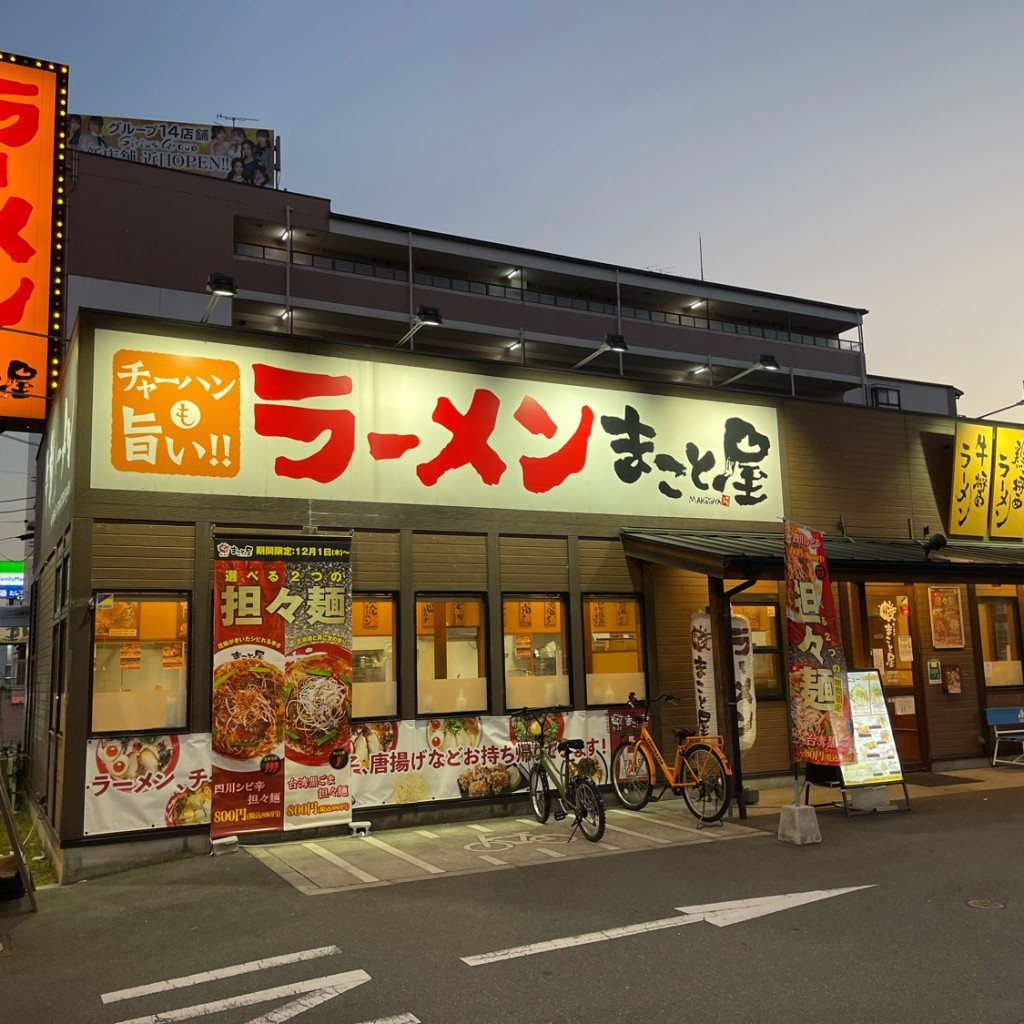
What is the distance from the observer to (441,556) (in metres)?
12.4

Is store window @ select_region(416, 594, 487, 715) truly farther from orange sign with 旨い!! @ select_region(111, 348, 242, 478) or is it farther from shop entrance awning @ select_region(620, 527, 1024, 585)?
orange sign with 旨い!! @ select_region(111, 348, 242, 478)

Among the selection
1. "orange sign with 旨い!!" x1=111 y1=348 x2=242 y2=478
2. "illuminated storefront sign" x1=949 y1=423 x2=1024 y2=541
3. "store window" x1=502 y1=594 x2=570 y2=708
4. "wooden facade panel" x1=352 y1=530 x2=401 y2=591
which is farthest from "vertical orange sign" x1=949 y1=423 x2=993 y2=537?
"orange sign with 旨い!!" x1=111 y1=348 x2=242 y2=478

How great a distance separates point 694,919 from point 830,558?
6.85 metres

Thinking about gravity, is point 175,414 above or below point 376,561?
above

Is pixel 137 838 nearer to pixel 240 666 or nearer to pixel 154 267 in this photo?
pixel 240 666

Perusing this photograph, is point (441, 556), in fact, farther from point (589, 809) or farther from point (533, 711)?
point (589, 809)

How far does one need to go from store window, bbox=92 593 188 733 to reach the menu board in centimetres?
819

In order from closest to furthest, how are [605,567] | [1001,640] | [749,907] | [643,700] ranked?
[749,907]
[643,700]
[605,567]
[1001,640]

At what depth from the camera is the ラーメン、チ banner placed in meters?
10.8

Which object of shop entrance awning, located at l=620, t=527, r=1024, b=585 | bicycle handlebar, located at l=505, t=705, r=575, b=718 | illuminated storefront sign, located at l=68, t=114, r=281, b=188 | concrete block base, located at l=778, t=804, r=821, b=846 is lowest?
concrete block base, located at l=778, t=804, r=821, b=846

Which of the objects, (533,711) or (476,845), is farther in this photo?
(533,711)

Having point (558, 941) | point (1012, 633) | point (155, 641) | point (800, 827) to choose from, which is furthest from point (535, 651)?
point (1012, 633)

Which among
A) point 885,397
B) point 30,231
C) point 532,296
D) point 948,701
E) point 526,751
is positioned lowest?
point 526,751

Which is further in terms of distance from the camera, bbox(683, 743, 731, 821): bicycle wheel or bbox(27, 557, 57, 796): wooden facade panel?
bbox(27, 557, 57, 796): wooden facade panel
